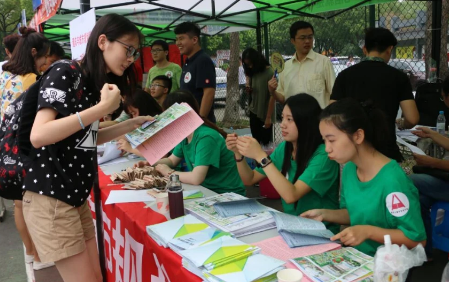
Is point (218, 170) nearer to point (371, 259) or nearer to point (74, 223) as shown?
point (74, 223)

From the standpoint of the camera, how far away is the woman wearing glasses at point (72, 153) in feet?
4.30

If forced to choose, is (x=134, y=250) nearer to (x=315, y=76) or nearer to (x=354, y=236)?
(x=354, y=236)

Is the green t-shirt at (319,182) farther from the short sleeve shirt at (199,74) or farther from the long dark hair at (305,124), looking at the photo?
the short sleeve shirt at (199,74)

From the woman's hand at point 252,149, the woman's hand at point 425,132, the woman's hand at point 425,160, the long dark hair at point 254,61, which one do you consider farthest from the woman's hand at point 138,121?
the long dark hair at point 254,61

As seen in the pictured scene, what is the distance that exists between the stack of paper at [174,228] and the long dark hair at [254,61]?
3490 mm

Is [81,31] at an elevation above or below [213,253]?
above

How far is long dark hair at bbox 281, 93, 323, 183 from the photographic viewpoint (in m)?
1.80

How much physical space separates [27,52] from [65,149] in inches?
59.8

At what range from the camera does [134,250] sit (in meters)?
1.73

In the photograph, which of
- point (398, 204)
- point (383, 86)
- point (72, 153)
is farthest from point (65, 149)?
point (383, 86)

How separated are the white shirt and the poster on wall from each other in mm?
2158

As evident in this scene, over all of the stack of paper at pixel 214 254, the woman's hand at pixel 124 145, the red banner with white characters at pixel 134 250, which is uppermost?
the woman's hand at pixel 124 145

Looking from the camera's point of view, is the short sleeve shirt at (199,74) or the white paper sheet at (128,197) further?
the short sleeve shirt at (199,74)

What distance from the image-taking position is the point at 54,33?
841cm
